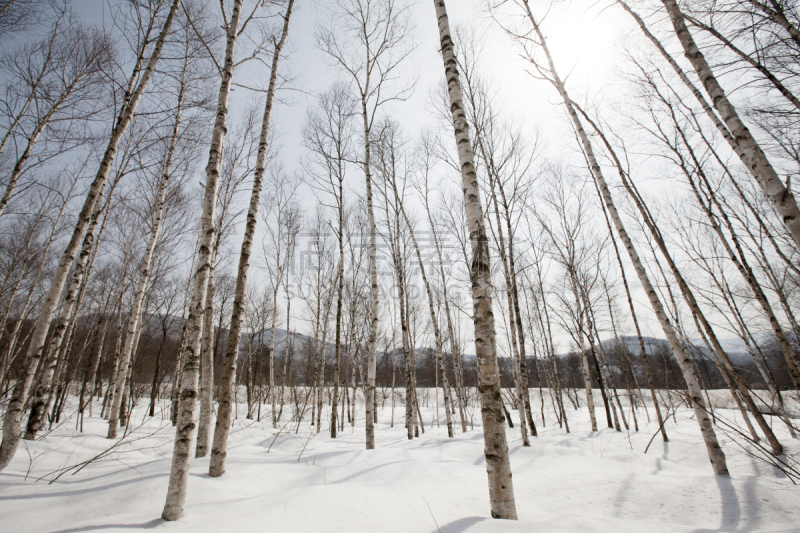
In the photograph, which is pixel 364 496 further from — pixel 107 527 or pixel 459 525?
pixel 107 527

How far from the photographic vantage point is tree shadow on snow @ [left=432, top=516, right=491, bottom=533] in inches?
90.4

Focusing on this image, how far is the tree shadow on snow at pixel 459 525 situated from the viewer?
2295 millimetres

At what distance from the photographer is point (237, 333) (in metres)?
4.32

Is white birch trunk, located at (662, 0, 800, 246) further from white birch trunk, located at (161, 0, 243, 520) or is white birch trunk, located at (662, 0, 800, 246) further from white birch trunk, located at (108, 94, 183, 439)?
white birch trunk, located at (108, 94, 183, 439)

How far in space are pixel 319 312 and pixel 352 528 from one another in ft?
40.4

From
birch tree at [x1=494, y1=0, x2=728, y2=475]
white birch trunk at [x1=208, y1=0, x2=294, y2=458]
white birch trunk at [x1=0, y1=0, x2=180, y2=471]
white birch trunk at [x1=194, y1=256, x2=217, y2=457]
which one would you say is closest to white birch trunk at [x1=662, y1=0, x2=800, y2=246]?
birch tree at [x1=494, y1=0, x2=728, y2=475]

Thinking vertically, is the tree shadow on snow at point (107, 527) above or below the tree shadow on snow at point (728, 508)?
above

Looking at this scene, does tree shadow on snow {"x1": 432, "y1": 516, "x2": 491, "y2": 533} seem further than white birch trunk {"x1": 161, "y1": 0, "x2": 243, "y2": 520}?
No

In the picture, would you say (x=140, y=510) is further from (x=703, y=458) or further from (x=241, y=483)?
(x=703, y=458)

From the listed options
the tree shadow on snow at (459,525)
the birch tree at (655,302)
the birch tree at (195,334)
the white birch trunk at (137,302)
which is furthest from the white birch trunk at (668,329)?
the white birch trunk at (137,302)

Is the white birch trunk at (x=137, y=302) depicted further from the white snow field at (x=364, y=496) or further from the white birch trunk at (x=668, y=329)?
the white birch trunk at (x=668, y=329)

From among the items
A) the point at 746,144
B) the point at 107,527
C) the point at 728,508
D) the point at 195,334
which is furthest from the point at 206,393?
the point at 746,144

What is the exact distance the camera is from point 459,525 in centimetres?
238

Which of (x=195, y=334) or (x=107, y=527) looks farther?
(x=195, y=334)
